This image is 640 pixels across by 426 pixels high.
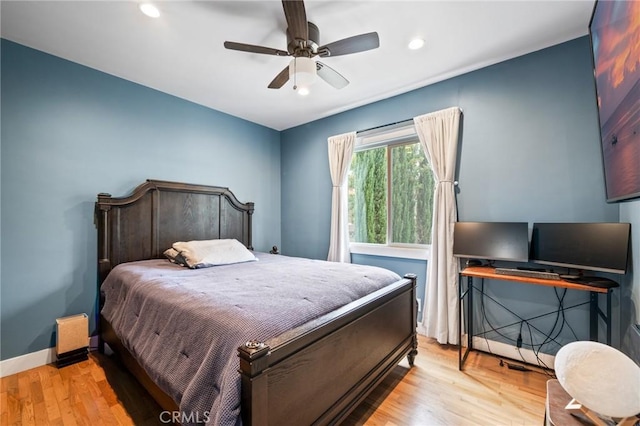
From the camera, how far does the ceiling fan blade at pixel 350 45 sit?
1.85 metres

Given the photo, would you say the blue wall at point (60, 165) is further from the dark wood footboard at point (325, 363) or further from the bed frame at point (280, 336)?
the dark wood footboard at point (325, 363)

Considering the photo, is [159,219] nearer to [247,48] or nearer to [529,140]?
[247,48]

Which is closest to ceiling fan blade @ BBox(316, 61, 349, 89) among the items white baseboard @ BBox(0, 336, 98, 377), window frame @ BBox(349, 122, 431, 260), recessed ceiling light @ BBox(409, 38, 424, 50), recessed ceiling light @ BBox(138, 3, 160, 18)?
recessed ceiling light @ BBox(409, 38, 424, 50)

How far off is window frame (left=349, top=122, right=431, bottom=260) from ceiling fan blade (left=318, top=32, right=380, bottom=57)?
4.63 ft

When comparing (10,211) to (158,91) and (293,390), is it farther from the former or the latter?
(293,390)

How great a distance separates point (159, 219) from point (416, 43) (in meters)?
3.14

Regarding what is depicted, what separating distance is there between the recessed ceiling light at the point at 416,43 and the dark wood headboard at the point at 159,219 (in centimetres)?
274

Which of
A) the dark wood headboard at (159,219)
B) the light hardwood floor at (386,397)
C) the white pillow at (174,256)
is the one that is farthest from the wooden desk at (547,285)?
the dark wood headboard at (159,219)

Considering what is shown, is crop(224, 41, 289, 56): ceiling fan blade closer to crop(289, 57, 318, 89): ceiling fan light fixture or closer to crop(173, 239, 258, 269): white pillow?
Answer: crop(289, 57, 318, 89): ceiling fan light fixture

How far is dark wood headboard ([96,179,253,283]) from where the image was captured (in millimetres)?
2715

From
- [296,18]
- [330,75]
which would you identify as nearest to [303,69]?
[296,18]

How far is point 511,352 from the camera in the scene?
2467mm

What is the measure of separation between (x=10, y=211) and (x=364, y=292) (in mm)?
2980

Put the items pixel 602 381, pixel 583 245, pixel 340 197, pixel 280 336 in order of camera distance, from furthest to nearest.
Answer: pixel 340 197
pixel 583 245
pixel 280 336
pixel 602 381
